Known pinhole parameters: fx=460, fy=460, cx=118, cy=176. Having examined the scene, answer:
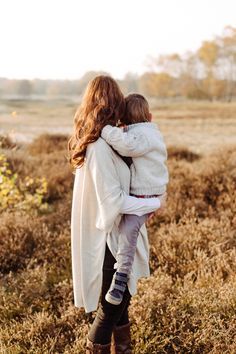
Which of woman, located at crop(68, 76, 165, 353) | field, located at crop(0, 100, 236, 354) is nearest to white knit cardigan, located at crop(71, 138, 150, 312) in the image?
woman, located at crop(68, 76, 165, 353)

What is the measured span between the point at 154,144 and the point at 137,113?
0.67 ft

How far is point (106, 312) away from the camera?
2727 millimetres

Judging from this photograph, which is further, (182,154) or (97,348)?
(182,154)

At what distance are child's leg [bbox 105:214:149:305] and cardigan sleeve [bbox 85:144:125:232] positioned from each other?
109 millimetres

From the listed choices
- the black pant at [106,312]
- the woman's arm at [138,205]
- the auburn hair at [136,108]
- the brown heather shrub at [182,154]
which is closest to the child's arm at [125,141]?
the auburn hair at [136,108]

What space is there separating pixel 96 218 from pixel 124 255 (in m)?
0.28

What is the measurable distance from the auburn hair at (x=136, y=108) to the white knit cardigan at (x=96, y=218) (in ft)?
0.85

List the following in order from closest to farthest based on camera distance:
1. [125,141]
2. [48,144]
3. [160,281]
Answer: [125,141], [160,281], [48,144]

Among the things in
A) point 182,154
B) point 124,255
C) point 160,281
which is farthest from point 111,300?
point 182,154

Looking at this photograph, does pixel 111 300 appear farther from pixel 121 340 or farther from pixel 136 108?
pixel 136 108

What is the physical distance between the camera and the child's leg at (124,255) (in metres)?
2.61

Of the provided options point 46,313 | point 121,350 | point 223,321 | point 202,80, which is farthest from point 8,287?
point 202,80

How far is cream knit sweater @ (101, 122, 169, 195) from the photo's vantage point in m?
2.54

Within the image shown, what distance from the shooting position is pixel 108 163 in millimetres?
2553
